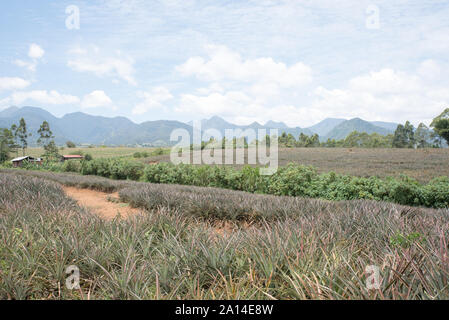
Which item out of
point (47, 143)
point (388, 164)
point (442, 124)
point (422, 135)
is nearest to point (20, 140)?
point (47, 143)

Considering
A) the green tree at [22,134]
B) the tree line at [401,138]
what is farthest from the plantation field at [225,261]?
the tree line at [401,138]

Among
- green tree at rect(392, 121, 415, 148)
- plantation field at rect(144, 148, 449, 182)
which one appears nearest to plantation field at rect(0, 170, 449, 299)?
plantation field at rect(144, 148, 449, 182)

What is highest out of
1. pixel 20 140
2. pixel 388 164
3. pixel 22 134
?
pixel 22 134

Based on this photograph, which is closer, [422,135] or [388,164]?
[388,164]

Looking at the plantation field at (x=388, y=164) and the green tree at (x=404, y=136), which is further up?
the green tree at (x=404, y=136)

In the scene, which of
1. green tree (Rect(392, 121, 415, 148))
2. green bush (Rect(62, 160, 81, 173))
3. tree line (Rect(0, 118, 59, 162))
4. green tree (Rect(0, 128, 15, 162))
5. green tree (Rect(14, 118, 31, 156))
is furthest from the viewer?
green tree (Rect(392, 121, 415, 148))

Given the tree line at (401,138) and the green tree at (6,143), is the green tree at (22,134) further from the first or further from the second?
the tree line at (401,138)

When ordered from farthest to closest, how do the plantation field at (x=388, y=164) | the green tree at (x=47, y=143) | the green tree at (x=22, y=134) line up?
the green tree at (x=22, y=134) < the green tree at (x=47, y=143) < the plantation field at (x=388, y=164)

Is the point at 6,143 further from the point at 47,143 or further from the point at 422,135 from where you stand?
the point at 422,135

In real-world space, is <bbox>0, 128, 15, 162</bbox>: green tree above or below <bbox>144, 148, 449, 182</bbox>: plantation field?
above

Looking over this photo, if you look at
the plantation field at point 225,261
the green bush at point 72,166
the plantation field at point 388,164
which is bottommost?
the green bush at point 72,166

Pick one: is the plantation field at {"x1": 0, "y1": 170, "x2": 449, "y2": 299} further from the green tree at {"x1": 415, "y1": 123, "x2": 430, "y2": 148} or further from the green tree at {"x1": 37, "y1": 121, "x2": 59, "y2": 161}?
the green tree at {"x1": 415, "y1": 123, "x2": 430, "y2": 148}

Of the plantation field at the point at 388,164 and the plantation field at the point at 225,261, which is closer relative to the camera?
the plantation field at the point at 225,261
